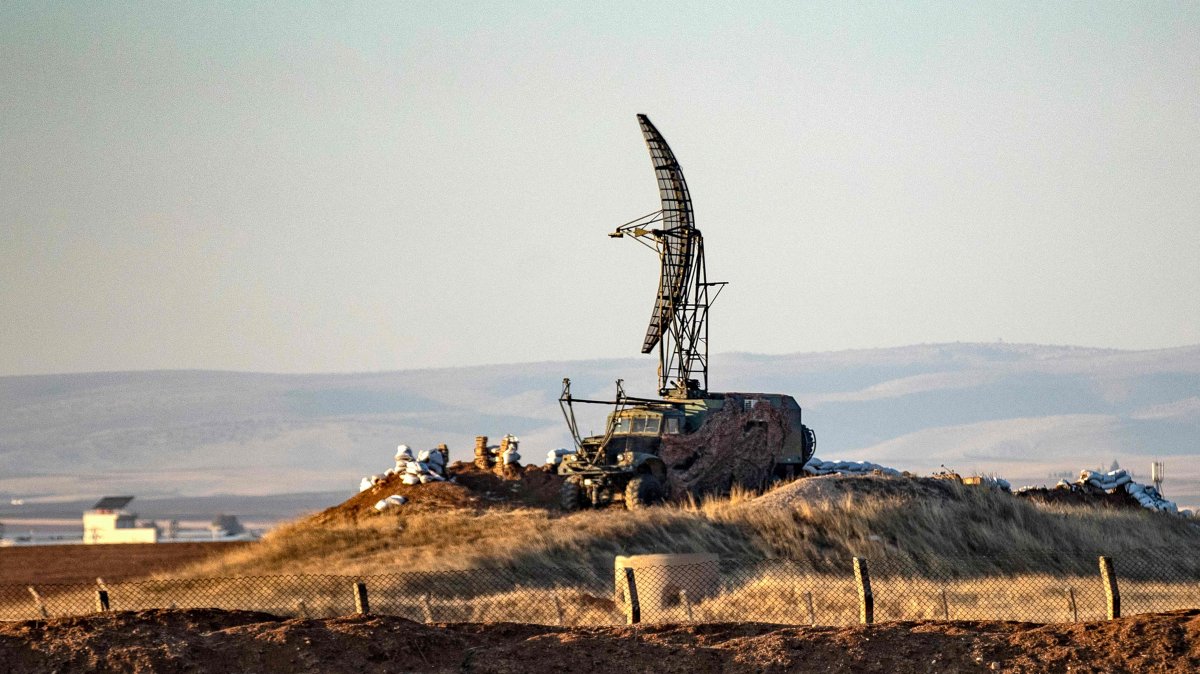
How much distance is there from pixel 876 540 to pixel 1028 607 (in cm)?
922

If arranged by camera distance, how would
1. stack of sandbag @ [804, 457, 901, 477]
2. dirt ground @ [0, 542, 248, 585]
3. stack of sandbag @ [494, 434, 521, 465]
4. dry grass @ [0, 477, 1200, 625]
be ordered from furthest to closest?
stack of sandbag @ [804, 457, 901, 477] → stack of sandbag @ [494, 434, 521, 465] → dirt ground @ [0, 542, 248, 585] → dry grass @ [0, 477, 1200, 625]

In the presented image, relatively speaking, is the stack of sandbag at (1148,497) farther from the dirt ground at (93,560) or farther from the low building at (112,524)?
the low building at (112,524)

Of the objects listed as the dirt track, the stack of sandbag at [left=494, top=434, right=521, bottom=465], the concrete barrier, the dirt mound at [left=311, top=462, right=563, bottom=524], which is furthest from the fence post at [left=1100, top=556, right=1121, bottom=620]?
the stack of sandbag at [left=494, top=434, right=521, bottom=465]

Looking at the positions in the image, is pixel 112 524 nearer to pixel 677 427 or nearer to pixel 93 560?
pixel 93 560

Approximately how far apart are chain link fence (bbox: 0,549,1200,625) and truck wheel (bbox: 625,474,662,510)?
5.75 m

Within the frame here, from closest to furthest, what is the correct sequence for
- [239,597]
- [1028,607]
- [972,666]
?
[972,666] < [1028,607] < [239,597]

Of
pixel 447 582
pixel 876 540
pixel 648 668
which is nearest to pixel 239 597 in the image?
pixel 447 582

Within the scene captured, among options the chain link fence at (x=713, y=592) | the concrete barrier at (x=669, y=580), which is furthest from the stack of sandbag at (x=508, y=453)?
the concrete barrier at (x=669, y=580)

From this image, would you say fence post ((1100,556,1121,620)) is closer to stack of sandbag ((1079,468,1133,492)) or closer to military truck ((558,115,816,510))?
military truck ((558,115,816,510))

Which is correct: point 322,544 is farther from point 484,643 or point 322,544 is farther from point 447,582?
point 484,643

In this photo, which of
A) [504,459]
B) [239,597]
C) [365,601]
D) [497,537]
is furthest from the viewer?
[504,459]

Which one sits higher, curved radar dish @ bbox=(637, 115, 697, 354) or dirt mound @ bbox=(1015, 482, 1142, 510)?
curved radar dish @ bbox=(637, 115, 697, 354)

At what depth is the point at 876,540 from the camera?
36625 millimetres

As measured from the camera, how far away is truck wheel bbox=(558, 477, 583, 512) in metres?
40.5
